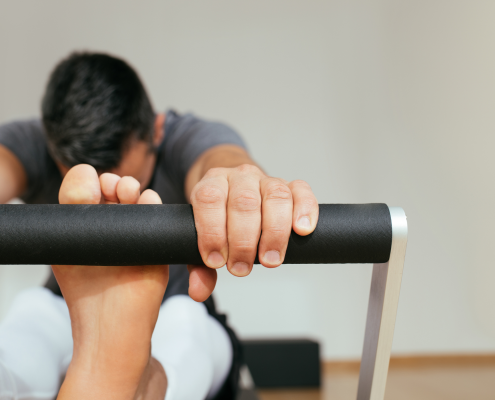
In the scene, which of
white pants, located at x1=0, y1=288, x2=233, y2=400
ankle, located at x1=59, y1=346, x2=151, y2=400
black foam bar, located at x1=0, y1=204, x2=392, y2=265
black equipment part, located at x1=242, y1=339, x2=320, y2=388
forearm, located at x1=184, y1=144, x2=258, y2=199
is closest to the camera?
black foam bar, located at x1=0, y1=204, x2=392, y2=265

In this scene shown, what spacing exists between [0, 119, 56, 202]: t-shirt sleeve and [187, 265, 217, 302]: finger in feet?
2.62

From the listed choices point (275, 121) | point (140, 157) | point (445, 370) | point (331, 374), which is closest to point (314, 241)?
point (140, 157)

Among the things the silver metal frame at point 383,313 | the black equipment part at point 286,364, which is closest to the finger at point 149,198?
the silver metal frame at point 383,313

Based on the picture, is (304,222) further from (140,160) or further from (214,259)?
(140,160)

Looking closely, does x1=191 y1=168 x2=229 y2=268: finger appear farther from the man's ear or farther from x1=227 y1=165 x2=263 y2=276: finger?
the man's ear

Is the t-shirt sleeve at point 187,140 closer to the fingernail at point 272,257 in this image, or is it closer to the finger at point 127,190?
the finger at point 127,190

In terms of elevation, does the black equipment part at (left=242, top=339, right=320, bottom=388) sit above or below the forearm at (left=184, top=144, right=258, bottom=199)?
below

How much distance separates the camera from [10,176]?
36.2 inches

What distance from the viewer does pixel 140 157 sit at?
0.93 m

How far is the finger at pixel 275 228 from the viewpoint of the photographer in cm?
35

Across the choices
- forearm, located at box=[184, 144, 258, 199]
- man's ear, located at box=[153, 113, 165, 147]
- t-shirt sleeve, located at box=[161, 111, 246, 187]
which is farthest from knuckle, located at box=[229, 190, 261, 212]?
man's ear, located at box=[153, 113, 165, 147]

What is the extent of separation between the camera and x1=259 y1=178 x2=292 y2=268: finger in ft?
1.13

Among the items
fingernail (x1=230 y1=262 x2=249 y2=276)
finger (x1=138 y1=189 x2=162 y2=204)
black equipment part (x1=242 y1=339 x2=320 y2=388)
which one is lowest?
black equipment part (x1=242 y1=339 x2=320 y2=388)

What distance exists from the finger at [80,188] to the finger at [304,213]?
0.23 metres
